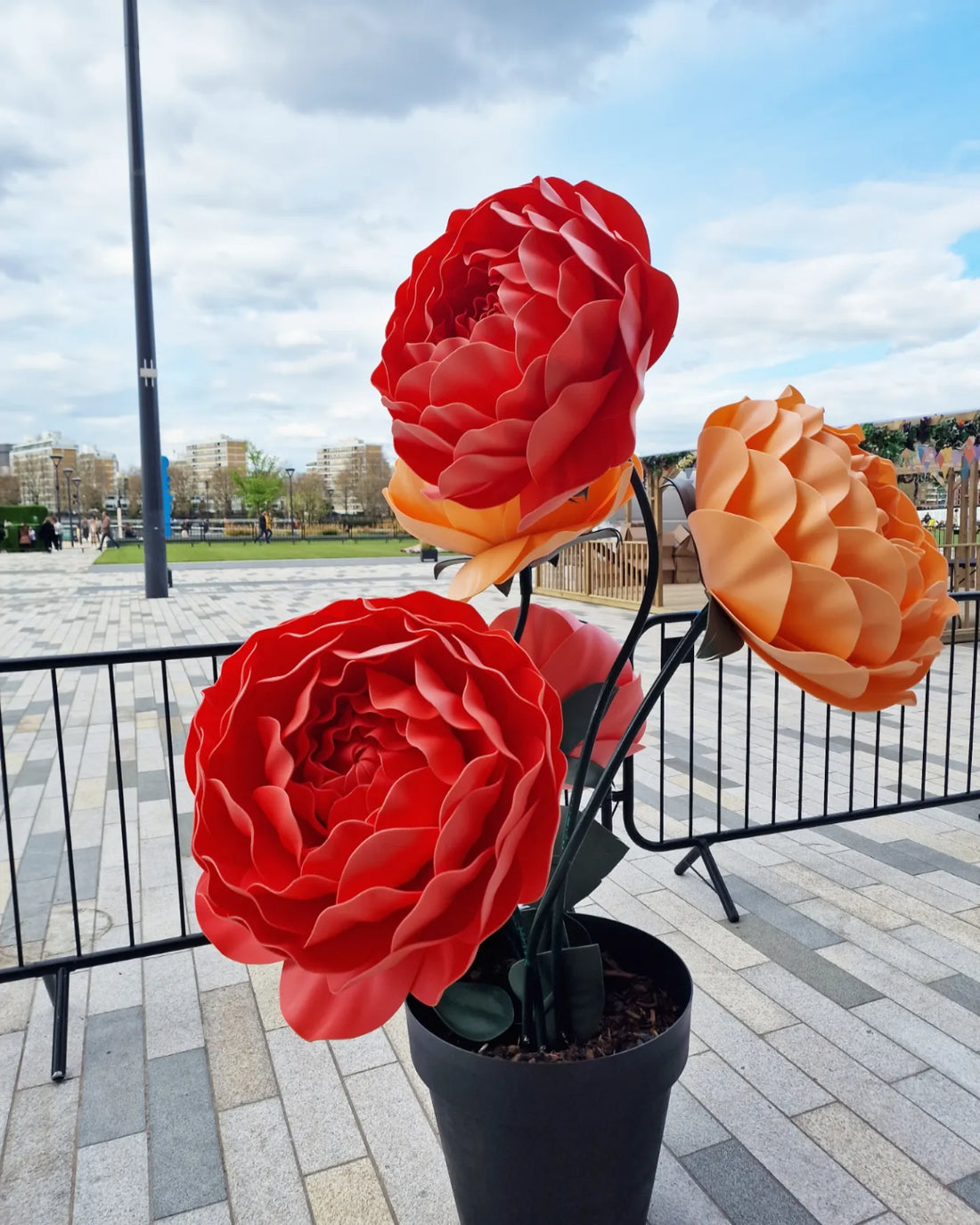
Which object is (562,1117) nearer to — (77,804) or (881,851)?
(881,851)

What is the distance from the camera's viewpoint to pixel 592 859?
1060 millimetres

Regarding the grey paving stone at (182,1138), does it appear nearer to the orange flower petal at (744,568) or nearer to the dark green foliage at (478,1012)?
the dark green foliage at (478,1012)

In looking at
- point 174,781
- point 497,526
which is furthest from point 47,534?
point 497,526

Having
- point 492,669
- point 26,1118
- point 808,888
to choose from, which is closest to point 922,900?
point 808,888

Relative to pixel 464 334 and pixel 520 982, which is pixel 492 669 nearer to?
pixel 464 334

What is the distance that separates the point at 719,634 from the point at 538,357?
0.32m

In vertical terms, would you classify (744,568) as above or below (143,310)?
below

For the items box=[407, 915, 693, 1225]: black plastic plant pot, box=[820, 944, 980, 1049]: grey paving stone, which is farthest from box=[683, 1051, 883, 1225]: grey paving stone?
box=[407, 915, 693, 1225]: black plastic plant pot

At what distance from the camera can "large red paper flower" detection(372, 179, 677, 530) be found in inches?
25.4

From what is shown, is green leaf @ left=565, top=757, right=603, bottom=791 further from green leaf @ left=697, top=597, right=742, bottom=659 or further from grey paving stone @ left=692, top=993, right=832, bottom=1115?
grey paving stone @ left=692, top=993, right=832, bottom=1115

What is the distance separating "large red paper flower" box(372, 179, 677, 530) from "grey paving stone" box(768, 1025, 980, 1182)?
2.18 metres

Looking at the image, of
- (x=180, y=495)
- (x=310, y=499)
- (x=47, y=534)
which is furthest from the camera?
(x=310, y=499)

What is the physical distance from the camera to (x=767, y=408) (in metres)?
0.82

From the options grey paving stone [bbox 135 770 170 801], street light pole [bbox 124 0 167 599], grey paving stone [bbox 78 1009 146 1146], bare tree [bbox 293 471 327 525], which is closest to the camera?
grey paving stone [bbox 78 1009 146 1146]
